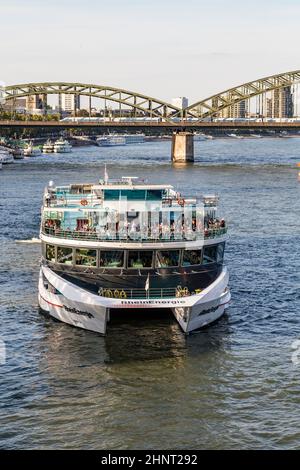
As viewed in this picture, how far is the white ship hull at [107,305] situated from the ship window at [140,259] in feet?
6.92

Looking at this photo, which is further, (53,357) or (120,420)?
(53,357)

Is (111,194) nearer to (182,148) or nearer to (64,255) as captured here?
(64,255)

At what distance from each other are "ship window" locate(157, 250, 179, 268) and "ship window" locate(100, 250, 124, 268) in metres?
1.56

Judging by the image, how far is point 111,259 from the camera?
125 ft

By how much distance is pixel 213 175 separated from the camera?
11988 cm

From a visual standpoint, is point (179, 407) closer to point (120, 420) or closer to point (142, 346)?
point (120, 420)

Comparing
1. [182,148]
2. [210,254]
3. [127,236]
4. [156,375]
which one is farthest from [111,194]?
[182,148]

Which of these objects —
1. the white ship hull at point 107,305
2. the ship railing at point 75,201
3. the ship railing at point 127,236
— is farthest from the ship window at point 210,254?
the ship railing at point 75,201

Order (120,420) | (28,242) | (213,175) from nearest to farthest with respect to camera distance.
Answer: (120,420), (28,242), (213,175)

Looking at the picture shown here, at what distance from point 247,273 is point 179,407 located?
848 inches

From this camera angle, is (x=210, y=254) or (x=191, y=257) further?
(x=210, y=254)

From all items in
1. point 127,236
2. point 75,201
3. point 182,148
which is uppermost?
point 75,201

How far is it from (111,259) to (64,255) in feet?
8.01

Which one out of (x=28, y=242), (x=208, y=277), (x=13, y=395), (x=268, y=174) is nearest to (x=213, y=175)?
(x=268, y=174)
